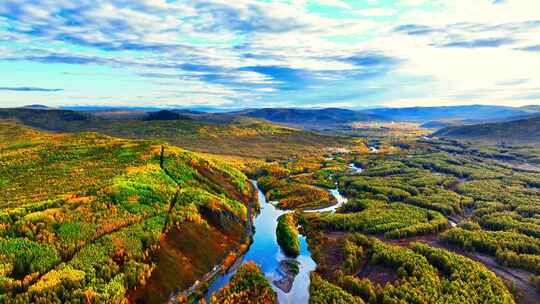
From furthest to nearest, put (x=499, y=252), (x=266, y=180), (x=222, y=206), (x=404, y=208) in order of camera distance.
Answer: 1. (x=266, y=180)
2. (x=404, y=208)
3. (x=222, y=206)
4. (x=499, y=252)

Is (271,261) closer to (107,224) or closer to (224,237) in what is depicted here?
(224,237)

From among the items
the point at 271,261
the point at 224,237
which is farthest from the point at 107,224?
the point at 271,261

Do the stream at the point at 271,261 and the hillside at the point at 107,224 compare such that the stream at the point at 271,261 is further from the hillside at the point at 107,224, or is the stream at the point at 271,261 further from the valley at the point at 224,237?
the hillside at the point at 107,224

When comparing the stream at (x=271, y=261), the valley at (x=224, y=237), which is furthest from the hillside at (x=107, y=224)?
the stream at (x=271, y=261)

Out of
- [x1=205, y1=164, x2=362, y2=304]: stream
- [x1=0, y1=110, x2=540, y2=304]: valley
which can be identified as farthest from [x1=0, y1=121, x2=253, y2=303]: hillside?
[x1=205, y1=164, x2=362, y2=304]: stream

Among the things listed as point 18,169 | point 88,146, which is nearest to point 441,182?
point 88,146

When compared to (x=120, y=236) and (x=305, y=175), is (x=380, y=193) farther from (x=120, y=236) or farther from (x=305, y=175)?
(x=120, y=236)
